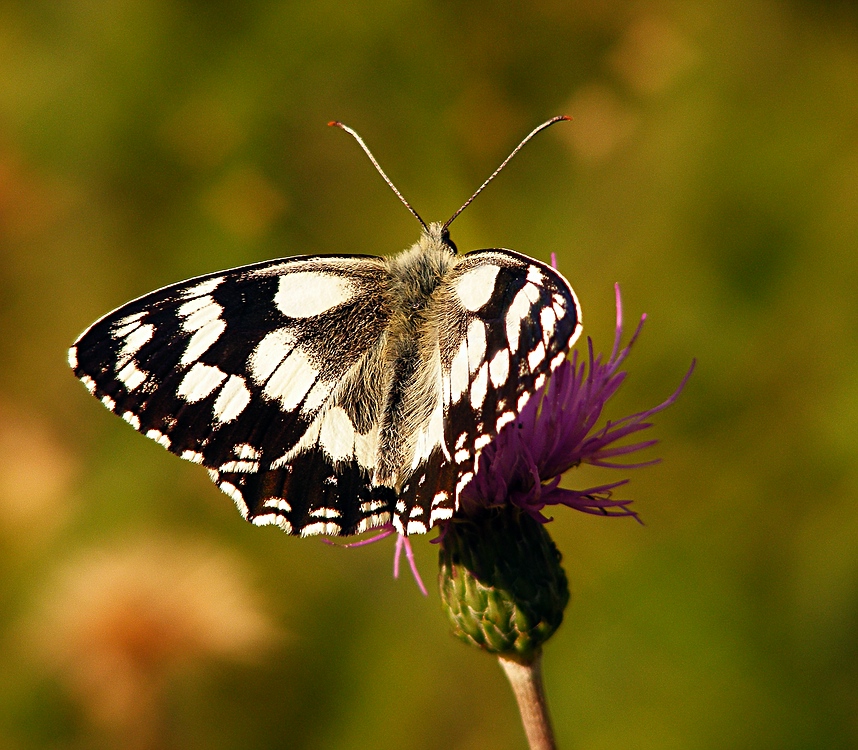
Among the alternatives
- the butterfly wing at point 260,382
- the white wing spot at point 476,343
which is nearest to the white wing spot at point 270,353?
the butterfly wing at point 260,382

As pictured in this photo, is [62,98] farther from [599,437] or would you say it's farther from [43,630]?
[599,437]

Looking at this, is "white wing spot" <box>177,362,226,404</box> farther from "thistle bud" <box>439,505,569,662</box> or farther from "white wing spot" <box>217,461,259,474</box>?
"thistle bud" <box>439,505,569,662</box>

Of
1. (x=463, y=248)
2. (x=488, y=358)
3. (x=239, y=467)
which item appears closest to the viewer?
(x=488, y=358)

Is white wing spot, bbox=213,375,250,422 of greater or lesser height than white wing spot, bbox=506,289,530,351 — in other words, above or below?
above

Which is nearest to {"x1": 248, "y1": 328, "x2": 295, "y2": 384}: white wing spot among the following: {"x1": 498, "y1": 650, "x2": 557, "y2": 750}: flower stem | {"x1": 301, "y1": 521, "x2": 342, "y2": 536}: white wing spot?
{"x1": 301, "y1": 521, "x2": 342, "y2": 536}: white wing spot

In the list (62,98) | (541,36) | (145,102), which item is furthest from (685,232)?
(62,98)

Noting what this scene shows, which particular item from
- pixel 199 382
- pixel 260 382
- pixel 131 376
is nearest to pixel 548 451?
pixel 260 382

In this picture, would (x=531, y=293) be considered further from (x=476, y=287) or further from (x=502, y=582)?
(x=502, y=582)
